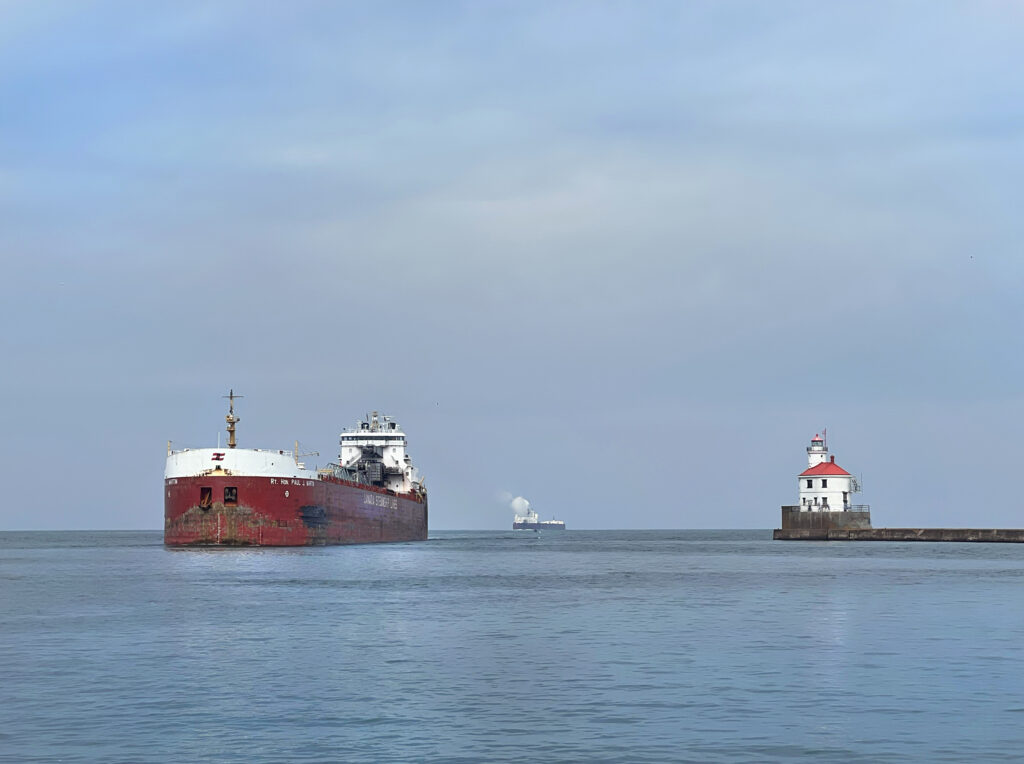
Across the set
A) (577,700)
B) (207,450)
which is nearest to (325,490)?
(207,450)

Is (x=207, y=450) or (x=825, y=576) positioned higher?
(x=207, y=450)

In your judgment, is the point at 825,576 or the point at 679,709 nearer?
the point at 679,709

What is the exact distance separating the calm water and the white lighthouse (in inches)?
2819

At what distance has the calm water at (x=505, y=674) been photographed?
63.0 ft

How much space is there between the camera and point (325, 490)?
89375 mm


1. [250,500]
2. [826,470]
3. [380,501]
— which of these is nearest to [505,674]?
[250,500]

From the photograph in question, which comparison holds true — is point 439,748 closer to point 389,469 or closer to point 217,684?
point 217,684

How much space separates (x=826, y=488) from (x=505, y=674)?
103620 mm

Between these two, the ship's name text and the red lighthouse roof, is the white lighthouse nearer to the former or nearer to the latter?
the red lighthouse roof

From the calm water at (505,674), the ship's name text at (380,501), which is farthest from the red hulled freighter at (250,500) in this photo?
the calm water at (505,674)

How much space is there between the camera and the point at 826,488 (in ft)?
411

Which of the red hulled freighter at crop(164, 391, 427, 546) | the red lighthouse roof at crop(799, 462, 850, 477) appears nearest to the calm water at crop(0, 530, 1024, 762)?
the red hulled freighter at crop(164, 391, 427, 546)

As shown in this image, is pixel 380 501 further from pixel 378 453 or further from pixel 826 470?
pixel 826 470

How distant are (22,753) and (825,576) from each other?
5330 centimetres
